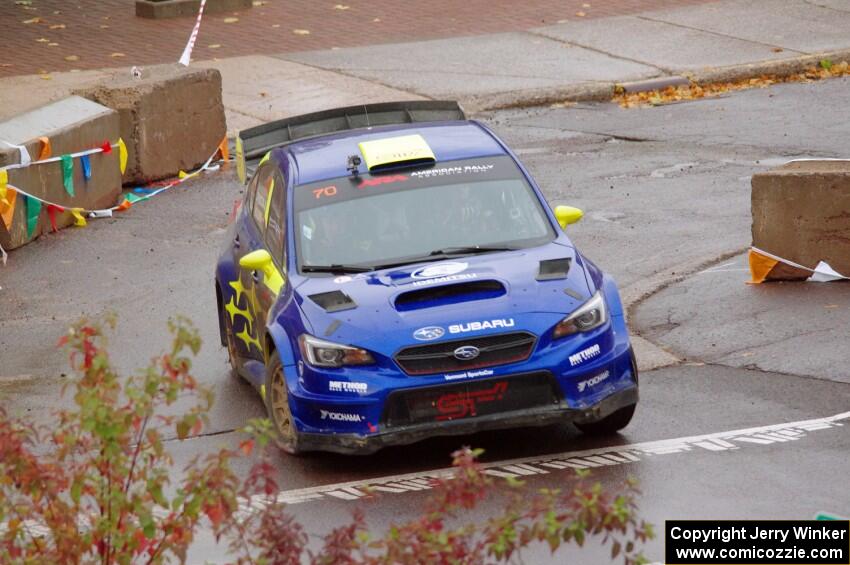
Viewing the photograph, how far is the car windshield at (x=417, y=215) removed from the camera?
942cm

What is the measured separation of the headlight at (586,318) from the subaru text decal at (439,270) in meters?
0.73

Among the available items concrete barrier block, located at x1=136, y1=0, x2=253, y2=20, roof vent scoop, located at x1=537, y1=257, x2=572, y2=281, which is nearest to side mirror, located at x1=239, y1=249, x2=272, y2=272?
roof vent scoop, located at x1=537, y1=257, x2=572, y2=281

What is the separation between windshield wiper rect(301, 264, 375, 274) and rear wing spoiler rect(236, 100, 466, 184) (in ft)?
8.08

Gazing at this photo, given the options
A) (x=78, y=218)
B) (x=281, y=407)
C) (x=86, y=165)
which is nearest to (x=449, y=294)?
(x=281, y=407)

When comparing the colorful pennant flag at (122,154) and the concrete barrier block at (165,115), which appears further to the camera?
the concrete barrier block at (165,115)

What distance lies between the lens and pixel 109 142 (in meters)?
16.0

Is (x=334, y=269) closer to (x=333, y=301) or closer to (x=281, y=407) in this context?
(x=333, y=301)

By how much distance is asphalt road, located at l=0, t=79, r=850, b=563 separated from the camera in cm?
851

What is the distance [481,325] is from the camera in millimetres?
8492

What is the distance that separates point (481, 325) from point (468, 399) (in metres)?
0.40

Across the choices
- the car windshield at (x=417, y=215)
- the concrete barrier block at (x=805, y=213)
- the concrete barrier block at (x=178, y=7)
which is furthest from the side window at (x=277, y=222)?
the concrete barrier block at (x=178, y=7)

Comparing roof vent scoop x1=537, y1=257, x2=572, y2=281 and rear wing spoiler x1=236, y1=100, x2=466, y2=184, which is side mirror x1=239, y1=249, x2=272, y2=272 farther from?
rear wing spoiler x1=236, y1=100, x2=466, y2=184

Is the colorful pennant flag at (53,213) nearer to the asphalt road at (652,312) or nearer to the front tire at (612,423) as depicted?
the asphalt road at (652,312)

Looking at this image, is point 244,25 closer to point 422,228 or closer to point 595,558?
point 422,228
